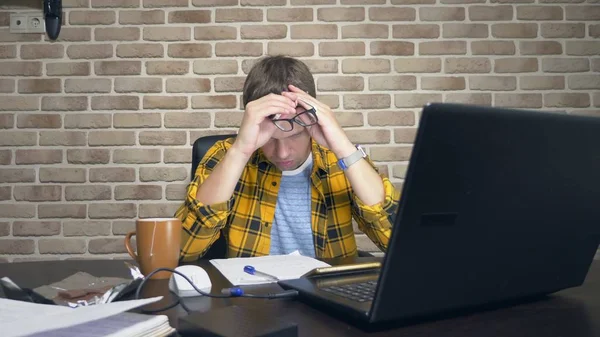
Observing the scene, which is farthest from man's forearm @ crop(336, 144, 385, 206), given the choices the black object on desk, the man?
the black object on desk

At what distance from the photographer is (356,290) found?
0.77m

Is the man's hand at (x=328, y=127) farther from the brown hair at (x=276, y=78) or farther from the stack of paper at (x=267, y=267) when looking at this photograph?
the stack of paper at (x=267, y=267)

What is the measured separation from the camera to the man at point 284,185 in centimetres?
141

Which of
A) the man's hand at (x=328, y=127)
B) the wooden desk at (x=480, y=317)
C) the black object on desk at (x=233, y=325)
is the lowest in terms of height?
the wooden desk at (x=480, y=317)

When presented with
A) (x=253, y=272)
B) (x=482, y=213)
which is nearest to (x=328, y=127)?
(x=253, y=272)

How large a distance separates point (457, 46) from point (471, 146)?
73.2 inches

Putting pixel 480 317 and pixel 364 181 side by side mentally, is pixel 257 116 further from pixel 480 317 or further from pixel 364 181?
pixel 480 317

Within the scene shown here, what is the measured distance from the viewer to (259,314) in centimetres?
68

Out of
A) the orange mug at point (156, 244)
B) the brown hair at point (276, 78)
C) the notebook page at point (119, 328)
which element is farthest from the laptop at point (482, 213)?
the brown hair at point (276, 78)

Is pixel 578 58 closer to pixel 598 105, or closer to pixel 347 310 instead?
pixel 598 105

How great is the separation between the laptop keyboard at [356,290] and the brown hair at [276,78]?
812mm

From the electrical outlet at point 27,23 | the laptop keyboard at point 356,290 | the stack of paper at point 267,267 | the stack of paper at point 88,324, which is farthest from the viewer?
the electrical outlet at point 27,23

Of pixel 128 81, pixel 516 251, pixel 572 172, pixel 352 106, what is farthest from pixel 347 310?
pixel 128 81

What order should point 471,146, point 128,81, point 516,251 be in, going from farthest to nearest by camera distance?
point 128,81, point 516,251, point 471,146
